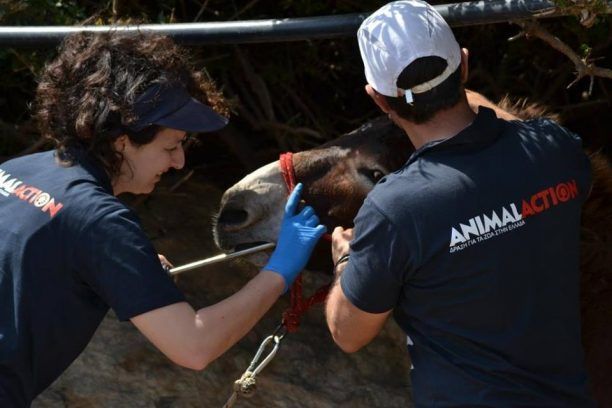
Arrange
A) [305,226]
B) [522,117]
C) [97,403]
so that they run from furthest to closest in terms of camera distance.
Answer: [97,403] < [522,117] < [305,226]

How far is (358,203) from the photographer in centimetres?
344

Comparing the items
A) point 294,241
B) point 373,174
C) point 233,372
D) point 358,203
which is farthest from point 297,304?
point 233,372

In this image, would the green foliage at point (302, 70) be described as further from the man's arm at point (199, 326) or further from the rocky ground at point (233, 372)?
the man's arm at point (199, 326)

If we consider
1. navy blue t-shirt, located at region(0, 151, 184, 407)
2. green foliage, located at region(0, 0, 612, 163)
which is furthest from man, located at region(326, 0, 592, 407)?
green foliage, located at region(0, 0, 612, 163)

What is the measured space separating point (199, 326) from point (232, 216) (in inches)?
41.3

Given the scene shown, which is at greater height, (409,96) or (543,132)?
(409,96)

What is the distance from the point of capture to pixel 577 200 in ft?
8.39

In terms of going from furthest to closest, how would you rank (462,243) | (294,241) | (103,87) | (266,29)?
1. (266,29)
2. (294,241)
3. (103,87)
4. (462,243)

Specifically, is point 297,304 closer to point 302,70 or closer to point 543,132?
point 543,132

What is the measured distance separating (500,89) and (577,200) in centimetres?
222

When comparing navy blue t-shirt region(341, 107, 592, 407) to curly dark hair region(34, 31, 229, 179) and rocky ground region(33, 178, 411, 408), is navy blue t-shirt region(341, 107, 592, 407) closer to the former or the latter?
curly dark hair region(34, 31, 229, 179)

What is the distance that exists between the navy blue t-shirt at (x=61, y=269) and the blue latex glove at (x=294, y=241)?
0.40 m

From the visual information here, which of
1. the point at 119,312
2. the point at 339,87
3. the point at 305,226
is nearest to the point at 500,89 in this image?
the point at 339,87

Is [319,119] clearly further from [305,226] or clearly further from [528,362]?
[528,362]
